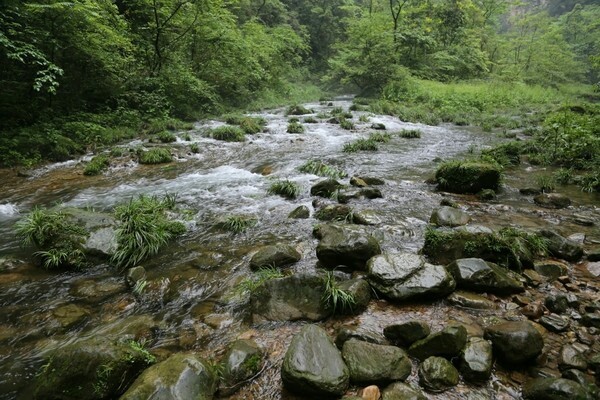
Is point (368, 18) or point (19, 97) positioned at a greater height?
point (368, 18)

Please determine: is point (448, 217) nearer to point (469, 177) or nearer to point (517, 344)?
point (469, 177)

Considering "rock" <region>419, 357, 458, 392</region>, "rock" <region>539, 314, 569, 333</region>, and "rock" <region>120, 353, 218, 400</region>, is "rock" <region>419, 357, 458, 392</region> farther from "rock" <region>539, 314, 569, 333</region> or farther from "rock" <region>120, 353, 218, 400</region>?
"rock" <region>120, 353, 218, 400</region>

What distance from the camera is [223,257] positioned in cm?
530

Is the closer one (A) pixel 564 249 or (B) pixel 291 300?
(B) pixel 291 300

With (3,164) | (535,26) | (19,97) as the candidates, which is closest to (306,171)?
(3,164)

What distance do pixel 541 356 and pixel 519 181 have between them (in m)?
6.93

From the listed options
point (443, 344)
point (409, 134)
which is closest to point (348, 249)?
point (443, 344)

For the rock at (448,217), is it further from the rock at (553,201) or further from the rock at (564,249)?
Result: the rock at (553,201)

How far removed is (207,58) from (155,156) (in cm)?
1177

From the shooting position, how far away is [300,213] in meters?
6.66

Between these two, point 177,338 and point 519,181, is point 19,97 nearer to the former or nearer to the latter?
point 177,338

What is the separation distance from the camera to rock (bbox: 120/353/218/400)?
2545 millimetres

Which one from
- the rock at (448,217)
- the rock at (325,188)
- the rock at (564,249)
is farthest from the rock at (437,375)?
the rock at (325,188)

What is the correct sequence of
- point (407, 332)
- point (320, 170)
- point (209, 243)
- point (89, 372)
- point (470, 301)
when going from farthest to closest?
point (320, 170)
point (209, 243)
point (470, 301)
point (407, 332)
point (89, 372)
